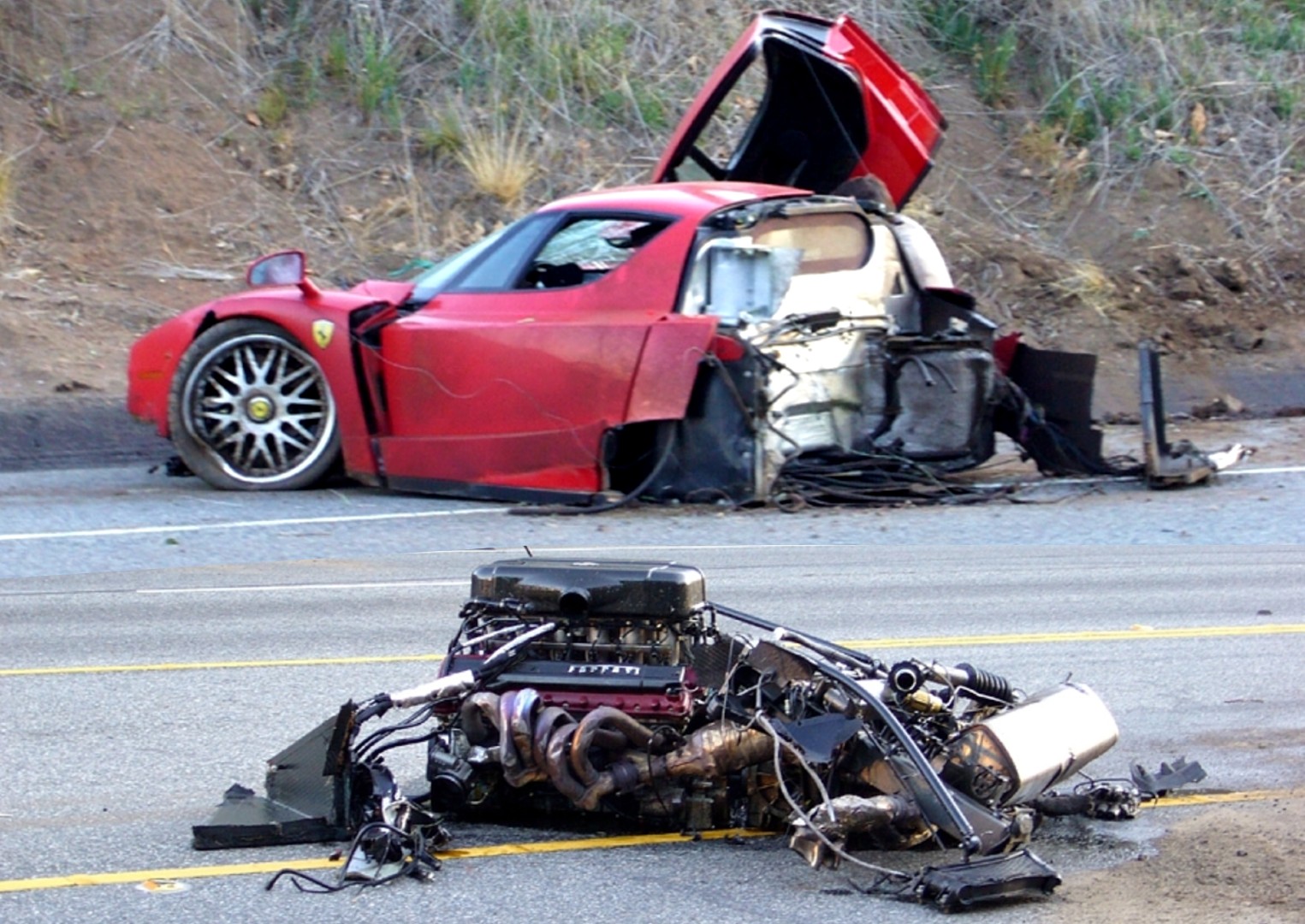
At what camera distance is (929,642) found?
7695 mm

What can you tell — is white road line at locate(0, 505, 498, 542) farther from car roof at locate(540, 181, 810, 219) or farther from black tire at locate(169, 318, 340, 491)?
car roof at locate(540, 181, 810, 219)

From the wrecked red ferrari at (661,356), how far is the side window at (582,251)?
0.04 ft

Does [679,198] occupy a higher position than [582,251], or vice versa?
[679,198]

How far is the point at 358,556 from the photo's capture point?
9.89 m

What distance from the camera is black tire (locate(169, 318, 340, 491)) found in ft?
36.3

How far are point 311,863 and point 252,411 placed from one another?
6.68 metres

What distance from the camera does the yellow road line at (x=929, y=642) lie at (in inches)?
284

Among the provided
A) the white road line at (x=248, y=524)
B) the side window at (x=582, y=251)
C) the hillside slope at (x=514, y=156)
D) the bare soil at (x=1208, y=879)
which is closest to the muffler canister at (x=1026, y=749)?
the bare soil at (x=1208, y=879)

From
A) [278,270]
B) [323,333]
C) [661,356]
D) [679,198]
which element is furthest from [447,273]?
[661,356]

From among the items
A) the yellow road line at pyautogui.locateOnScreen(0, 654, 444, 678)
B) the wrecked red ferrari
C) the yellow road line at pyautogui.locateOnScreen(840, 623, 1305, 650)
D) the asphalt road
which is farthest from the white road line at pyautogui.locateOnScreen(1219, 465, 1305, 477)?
the yellow road line at pyautogui.locateOnScreen(0, 654, 444, 678)

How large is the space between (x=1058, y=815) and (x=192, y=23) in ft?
52.3

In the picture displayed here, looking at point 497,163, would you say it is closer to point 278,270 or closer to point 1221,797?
point 278,270

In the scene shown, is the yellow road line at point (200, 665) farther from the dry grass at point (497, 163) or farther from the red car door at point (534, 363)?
the dry grass at point (497, 163)

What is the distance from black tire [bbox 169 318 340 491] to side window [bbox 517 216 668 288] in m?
1.47
